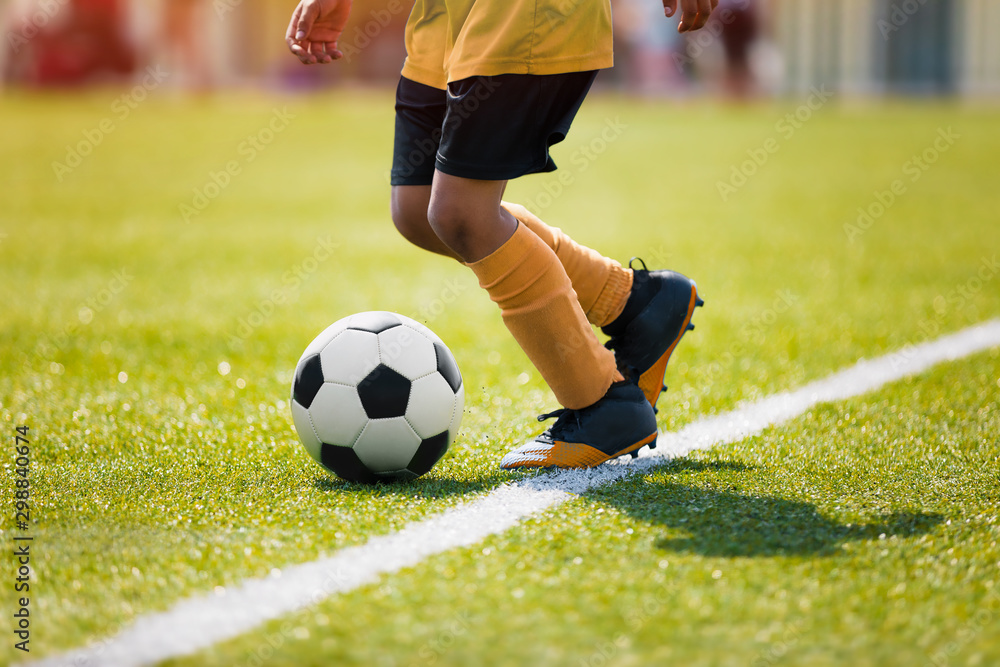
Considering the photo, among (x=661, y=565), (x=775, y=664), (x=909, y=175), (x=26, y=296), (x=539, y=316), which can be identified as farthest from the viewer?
(x=909, y=175)

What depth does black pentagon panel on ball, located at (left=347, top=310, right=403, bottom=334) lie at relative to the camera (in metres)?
2.51

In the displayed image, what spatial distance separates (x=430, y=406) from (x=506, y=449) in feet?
1.25

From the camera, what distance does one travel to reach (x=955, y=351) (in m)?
3.85

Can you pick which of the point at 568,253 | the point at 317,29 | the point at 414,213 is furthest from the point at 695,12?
the point at 317,29

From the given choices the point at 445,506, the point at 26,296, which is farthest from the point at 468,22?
the point at 26,296

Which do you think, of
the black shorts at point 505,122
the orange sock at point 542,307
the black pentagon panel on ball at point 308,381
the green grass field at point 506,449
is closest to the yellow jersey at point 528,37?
the black shorts at point 505,122

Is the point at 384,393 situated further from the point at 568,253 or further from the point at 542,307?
the point at 568,253

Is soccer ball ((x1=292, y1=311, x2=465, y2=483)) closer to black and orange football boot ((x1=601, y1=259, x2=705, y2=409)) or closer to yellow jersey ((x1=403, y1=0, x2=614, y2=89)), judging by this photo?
black and orange football boot ((x1=601, y1=259, x2=705, y2=409))

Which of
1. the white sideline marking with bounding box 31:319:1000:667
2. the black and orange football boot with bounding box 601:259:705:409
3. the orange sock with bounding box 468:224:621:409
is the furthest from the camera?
the black and orange football boot with bounding box 601:259:705:409

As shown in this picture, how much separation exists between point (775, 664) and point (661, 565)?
14.6 inches

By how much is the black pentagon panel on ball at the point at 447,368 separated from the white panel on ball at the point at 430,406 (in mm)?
19

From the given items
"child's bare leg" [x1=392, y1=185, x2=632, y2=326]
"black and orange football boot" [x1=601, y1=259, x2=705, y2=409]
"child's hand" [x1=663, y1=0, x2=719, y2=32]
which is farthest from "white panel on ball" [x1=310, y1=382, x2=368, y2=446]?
"child's hand" [x1=663, y1=0, x2=719, y2=32]

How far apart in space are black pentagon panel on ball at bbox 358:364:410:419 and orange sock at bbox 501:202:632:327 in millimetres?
563

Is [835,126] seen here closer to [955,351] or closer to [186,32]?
[955,351]
